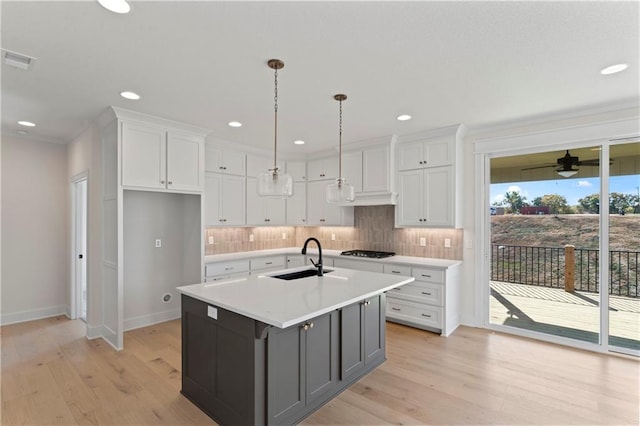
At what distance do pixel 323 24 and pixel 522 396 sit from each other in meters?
3.12

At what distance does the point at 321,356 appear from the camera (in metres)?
2.40

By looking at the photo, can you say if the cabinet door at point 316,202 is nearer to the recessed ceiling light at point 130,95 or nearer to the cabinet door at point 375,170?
the cabinet door at point 375,170

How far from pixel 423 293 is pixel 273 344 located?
8.32ft

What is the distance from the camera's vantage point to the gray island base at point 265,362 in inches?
78.7

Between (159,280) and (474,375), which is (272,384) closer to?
(474,375)

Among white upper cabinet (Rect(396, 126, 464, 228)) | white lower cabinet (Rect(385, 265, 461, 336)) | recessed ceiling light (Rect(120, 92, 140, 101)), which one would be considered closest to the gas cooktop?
white lower cabinet (Rect(385, 265, 461, 336))

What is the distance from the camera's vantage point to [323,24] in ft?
6.05

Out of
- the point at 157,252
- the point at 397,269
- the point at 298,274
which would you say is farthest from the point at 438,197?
the point at 157,252

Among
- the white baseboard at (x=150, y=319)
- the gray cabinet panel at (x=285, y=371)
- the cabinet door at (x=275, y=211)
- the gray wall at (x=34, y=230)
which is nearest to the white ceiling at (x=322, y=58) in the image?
the gray wall at (x=34, y=230)

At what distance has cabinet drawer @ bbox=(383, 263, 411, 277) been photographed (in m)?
4.13

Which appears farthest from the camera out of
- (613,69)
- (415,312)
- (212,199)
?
(212,199)

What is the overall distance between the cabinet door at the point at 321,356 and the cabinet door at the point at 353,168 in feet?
8.67

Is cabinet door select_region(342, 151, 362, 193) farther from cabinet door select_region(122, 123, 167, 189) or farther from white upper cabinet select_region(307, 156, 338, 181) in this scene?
cabinet door select_region(122, 123, 167, 189)

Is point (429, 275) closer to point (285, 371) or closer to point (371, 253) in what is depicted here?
point (371, 253)
